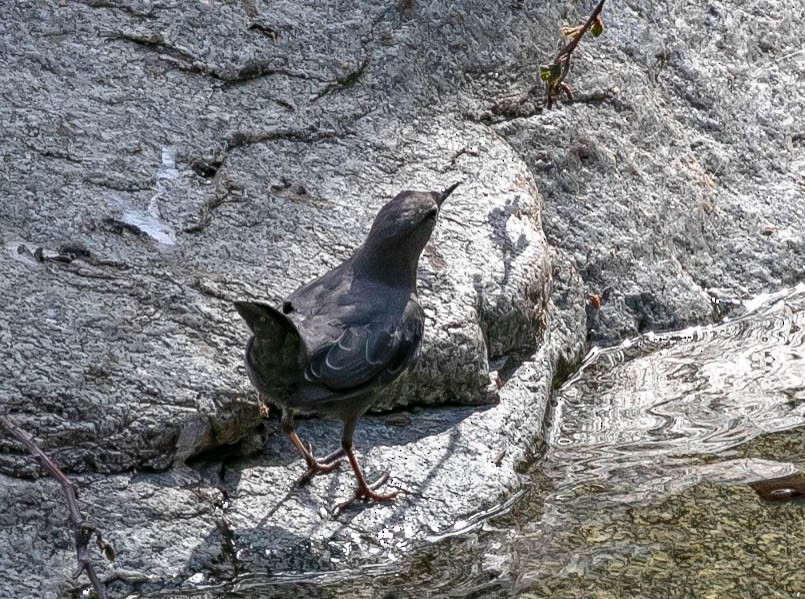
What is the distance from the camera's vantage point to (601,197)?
243 inches

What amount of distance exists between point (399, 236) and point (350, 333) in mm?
491

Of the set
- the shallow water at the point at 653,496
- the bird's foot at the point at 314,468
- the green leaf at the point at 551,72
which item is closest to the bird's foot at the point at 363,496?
the bird's foot at the point at 314,468

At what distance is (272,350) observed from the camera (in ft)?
13.9

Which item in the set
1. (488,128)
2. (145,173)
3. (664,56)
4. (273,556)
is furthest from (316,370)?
(664,56)

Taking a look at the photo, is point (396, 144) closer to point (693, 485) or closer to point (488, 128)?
point (488, 128)

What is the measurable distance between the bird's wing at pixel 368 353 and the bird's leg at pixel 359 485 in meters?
0.23

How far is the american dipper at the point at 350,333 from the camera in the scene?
4.31 metres

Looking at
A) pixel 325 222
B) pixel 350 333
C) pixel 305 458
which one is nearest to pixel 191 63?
pixel 325 222

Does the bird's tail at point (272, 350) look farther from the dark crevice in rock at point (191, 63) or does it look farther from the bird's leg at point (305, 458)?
the dark crevice in rock at point (191, 63)

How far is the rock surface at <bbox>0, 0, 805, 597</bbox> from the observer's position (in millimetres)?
4371

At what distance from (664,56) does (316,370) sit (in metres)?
3.39

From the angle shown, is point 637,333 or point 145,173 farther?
point 637,333

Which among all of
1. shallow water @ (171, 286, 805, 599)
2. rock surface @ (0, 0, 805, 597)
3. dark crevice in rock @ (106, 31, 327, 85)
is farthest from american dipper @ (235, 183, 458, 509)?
dark crevice in rock @ (106, 31, 327, 85)

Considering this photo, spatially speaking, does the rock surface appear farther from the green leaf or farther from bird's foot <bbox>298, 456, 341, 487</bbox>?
the green leaf
